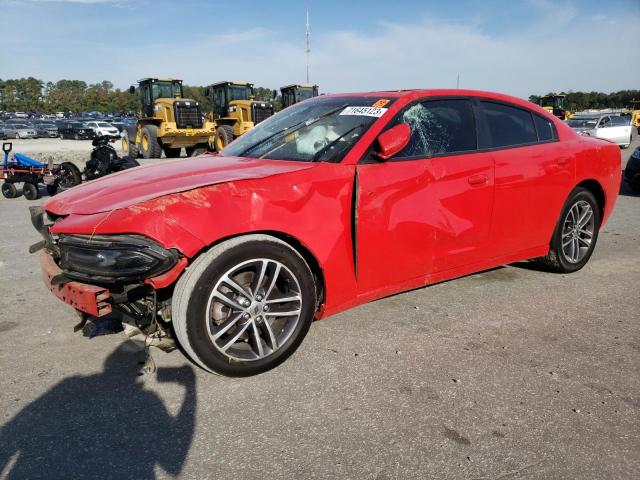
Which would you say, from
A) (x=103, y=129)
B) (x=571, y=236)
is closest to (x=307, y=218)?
(x=571, y=236)

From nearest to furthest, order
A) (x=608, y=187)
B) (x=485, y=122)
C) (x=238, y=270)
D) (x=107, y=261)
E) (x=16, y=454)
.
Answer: (x=16, y=454) < (x=107, y=261) < (x=238, y=270) < (x=485, y=122) < (x=608, y=187)

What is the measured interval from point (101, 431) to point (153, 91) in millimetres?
19235

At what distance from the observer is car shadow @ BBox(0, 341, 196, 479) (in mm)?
2068

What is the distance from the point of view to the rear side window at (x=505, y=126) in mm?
3766

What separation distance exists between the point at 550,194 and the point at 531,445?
2456mm

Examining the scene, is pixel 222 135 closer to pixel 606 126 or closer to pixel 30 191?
pixel 30 191

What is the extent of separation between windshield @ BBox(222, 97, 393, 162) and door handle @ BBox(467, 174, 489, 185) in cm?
78

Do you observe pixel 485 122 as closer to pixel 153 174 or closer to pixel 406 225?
pixel 406 225

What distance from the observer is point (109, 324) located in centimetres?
351

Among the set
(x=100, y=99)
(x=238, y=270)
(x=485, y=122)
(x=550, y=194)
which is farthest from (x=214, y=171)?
(x=100, y=99)

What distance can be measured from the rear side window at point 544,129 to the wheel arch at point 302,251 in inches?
93.2

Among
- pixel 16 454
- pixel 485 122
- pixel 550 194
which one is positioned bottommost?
pixel 16 454

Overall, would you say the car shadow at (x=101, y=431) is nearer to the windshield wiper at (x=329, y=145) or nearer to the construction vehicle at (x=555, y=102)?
the windshield wiper at (x=329, y=145)

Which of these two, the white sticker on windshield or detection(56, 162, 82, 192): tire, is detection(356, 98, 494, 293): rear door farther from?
detection(56, 162, 82, 192): tire
